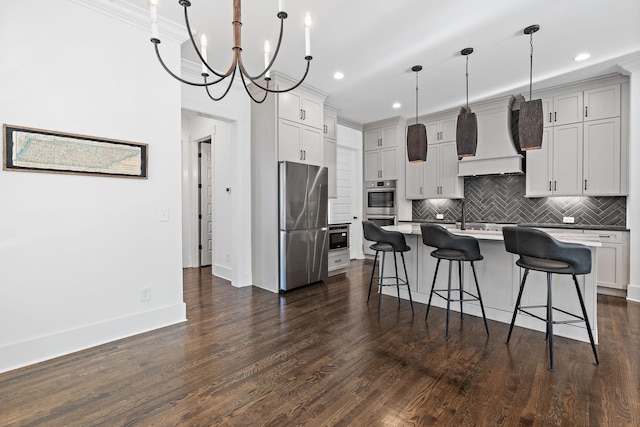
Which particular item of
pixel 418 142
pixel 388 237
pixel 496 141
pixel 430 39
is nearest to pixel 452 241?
pixel 388 237

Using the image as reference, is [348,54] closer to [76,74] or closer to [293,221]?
[293,221]

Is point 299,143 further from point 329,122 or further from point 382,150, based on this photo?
point 382,150

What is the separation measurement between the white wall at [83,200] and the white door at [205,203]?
9.11ft

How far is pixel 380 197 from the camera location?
636 cm

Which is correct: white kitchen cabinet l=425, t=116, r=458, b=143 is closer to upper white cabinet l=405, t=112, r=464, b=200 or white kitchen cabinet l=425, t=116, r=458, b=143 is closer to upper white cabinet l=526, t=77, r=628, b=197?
upper white cabinet l=405, t=112, r=464, b=200

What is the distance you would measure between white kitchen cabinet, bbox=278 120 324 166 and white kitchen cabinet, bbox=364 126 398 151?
210cm

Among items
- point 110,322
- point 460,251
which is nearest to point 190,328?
point 110,322

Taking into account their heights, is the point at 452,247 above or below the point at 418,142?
below

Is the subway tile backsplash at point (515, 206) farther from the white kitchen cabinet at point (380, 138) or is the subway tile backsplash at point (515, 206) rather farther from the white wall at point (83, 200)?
the white wall at point (83, 200)

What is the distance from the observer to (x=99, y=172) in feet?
8.43

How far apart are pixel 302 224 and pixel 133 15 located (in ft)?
9.48

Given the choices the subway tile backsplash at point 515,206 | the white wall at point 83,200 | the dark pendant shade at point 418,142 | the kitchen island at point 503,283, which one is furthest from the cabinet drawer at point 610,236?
the white wall at point 83,200

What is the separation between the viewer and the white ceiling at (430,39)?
271cm

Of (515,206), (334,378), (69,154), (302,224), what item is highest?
(69,154)
